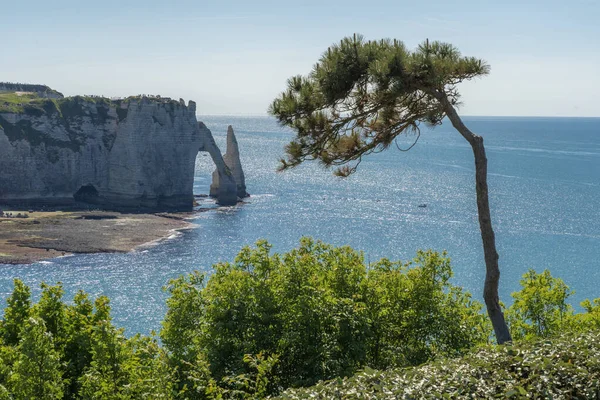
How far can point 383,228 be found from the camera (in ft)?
303

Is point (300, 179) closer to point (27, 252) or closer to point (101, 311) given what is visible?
point (27, 252)

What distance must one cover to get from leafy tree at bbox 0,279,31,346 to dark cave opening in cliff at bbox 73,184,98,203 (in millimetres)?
85720

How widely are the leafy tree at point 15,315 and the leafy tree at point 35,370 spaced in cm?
425

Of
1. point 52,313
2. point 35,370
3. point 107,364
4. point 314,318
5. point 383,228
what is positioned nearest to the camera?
point 35,370

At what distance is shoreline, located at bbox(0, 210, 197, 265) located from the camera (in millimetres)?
72188

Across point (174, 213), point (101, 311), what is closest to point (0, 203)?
point (174, 213)

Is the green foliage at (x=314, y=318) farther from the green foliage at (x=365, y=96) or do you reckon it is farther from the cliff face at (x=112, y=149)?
the cliff face at (x=112, y=149)

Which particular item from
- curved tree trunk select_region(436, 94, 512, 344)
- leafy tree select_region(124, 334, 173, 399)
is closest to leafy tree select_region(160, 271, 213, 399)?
leafy tree select_region(124, 334, 173, 399)

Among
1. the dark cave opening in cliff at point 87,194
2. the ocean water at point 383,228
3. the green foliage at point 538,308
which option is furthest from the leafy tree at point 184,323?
the dark cave opening in cliff at point 87,194

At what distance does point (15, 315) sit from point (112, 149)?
86.5 meters

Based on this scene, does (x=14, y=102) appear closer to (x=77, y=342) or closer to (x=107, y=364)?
(x=77, y=342)

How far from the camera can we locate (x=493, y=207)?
109 m

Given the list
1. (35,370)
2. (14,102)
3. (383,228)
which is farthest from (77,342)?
(14,102)

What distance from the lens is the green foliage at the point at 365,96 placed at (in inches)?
612
